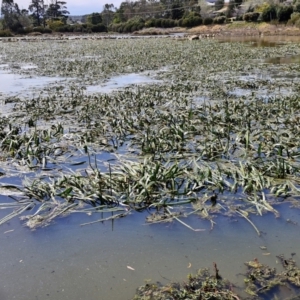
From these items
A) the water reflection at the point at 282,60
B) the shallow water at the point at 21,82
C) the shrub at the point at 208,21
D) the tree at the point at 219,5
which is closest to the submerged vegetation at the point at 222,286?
the shallow water at the point at 21,82

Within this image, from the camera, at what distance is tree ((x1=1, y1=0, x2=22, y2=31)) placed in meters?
71.7

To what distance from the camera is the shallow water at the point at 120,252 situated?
9.79 feet

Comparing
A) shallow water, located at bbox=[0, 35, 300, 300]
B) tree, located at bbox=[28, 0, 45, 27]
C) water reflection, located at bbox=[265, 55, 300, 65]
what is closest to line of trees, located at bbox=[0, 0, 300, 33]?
tree, located at bbox=[28, 0, 45, 27]

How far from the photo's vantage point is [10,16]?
246ft

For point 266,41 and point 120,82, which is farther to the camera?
point 266,41

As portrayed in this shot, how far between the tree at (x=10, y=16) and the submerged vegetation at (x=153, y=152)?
6923cm

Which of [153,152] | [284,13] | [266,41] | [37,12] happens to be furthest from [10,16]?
[153,152]

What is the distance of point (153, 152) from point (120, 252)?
238cm

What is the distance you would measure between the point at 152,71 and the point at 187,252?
40.1ft

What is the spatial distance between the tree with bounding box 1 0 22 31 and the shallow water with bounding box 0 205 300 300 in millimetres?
75356

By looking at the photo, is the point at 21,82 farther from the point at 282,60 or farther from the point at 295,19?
the point at 295,19

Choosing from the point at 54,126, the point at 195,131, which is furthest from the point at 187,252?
the point at 54,126

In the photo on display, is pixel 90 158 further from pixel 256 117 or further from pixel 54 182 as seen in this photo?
pixel 256 117

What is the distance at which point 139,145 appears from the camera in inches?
234
